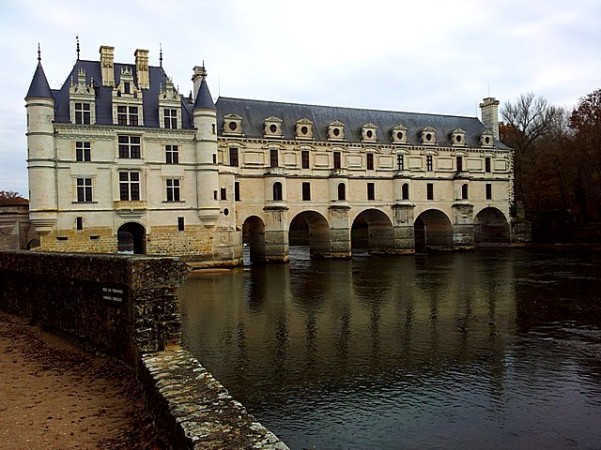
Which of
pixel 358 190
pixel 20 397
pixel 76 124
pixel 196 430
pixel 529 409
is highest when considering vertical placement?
pixel 76 124

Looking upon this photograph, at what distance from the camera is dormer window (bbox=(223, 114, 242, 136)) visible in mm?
37031

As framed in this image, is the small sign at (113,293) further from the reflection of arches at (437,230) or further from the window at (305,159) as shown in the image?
the reflection of arches at (437,230)

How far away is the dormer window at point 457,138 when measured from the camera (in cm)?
4656

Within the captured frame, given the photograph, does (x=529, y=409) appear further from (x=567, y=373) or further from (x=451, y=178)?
(x=451, y=178)

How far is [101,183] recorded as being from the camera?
103 ft

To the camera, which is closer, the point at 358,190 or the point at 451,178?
the point at 358,190

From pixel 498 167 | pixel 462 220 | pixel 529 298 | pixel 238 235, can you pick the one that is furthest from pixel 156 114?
pixel 498 167

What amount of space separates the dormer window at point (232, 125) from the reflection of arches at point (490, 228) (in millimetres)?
24337

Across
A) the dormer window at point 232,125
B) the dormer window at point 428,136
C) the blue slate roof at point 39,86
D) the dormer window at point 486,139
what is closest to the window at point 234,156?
the dormer window at point 232,125

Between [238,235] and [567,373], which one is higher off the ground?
[238,235]

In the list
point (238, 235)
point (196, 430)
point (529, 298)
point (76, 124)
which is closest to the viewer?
point (196, 430)

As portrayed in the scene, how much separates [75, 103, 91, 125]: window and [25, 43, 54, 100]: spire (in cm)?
149

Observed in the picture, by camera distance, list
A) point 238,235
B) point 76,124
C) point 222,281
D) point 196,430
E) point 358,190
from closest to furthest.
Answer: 1. point 196,430
2. point 222,281
3. point 76,124
4. point 238,235
5. point 358,190

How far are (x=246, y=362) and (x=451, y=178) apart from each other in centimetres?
3746
